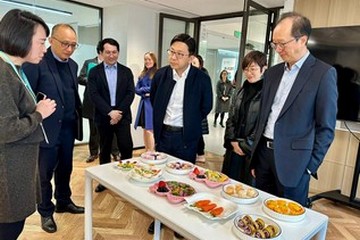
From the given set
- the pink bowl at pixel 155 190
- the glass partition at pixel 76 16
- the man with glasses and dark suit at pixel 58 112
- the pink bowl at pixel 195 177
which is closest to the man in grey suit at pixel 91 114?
the glass partition at pixel 76 16

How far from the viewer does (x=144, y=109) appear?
3807 millimetres

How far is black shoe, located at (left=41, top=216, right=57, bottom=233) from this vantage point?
87.0 inches

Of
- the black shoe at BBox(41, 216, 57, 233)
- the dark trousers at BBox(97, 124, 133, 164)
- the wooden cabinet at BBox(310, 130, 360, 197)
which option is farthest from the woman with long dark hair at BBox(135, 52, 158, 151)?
the wooden cabinet at BBox(310, 130, 360, 197)

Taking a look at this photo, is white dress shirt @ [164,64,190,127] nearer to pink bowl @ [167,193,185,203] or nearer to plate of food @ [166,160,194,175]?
plate of food @ [166,160,194,175]

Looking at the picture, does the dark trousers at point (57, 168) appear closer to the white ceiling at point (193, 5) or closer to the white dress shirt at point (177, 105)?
the white dress shirt at point (177, 105)

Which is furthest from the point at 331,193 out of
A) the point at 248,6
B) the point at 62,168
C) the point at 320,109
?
the point at 62,168

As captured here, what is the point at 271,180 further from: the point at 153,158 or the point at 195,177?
the point at 153,158

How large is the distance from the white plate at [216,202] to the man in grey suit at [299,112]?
0.46 meters

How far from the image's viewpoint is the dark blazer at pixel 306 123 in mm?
1492

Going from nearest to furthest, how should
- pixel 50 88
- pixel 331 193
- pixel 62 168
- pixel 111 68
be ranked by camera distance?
pixel 50 88 → pixel 62 168 → pixel 111 68 → pixel 331 193

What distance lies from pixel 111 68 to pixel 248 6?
186 cm

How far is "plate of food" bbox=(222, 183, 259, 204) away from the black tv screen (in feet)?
6.22

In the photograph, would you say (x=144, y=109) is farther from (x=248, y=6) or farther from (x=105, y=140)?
(x=248, y=6)

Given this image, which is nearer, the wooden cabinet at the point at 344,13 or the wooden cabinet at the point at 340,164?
the wooden cabinet at the point at 344,13
